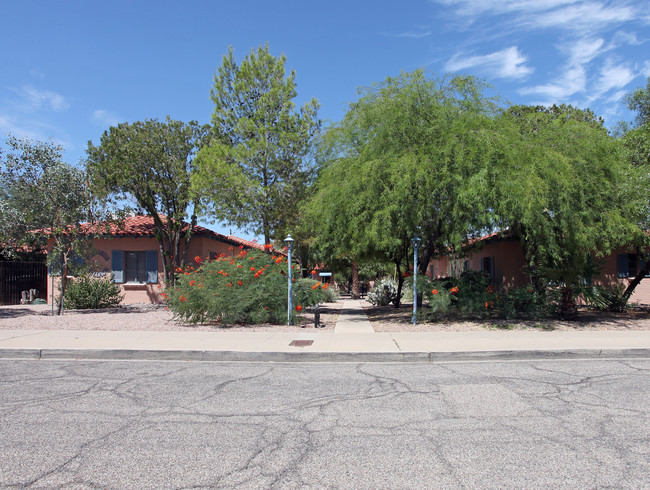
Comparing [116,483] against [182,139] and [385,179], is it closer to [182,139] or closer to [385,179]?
[385,179]

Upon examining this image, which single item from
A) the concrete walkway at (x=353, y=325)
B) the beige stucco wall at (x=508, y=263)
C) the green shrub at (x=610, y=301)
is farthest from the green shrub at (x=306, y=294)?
the green shrub at (x=610, y=301)

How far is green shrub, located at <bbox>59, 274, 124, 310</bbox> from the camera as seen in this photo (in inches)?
758

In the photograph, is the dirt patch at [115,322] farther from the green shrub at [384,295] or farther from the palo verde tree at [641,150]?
the palo verde tree at [641,150]

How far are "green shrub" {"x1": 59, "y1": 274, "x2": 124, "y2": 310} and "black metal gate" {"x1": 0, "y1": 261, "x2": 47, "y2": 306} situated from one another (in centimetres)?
560

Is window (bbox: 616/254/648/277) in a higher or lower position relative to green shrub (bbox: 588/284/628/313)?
higher

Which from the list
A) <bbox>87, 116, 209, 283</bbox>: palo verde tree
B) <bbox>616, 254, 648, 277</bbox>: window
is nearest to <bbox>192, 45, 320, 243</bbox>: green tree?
<bbox>87, 116, 209, 283</bbox>: palo verde tree

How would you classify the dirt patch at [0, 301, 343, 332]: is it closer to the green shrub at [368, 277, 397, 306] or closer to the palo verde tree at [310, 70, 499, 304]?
the palo verde tree at [310, 70, 499, 304]

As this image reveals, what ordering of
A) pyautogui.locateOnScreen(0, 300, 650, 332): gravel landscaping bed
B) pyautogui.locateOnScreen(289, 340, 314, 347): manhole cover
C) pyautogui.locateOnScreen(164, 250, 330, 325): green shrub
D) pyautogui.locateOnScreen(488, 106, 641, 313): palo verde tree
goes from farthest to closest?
1. pyautogui.locateOnScreen(164, 250, 330, 325): green shrub
2. pyautogui.locateOnScreen(0, 300, 650, 332): gravel landscaping bed
3. pyautogui.locateOnScreen(488, 106, 641, 313): palo verde tree
4. pyautogui.locateOnScreen(289, 340, 314, 347): manhole cover

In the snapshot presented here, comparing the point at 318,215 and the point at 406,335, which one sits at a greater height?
the point at 318,215

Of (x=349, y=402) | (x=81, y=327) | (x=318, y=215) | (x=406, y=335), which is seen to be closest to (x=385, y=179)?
(x=318, y=215)

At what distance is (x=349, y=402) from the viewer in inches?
249

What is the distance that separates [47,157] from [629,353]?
692 inches

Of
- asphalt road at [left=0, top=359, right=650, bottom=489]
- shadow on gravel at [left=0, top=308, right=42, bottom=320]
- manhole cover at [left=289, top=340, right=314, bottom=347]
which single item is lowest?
asphalt road at [left=0, top=359, right=650, bottom=489]

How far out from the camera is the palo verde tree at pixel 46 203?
16.5 metres
